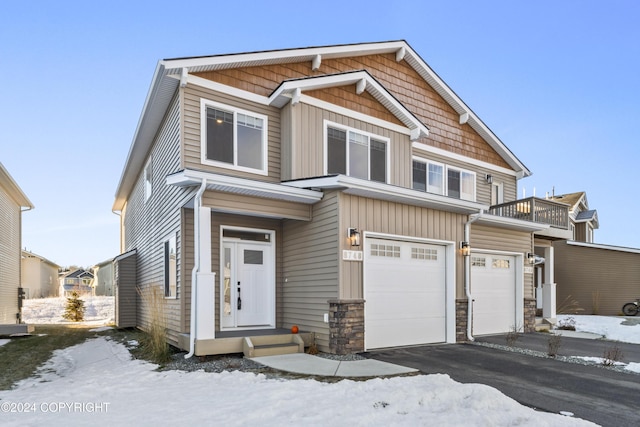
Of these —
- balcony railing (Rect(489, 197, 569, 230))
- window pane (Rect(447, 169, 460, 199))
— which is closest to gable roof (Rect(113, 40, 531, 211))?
window pane (Rect(447, 169, 460, 199))

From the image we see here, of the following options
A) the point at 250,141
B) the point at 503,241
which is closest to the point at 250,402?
the point at 250,141

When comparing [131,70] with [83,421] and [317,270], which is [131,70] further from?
[83,421]

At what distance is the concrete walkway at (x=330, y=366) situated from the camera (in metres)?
6.35

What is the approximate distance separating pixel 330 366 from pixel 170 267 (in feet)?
15.9

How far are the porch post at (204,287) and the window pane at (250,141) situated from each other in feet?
6.81

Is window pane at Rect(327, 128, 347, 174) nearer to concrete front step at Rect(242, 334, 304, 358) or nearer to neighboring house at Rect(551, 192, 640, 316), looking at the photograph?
concrete front step at Rect(242, 334, 304, 358)

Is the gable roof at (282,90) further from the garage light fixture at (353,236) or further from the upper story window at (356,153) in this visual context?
the garage light fixture at (353,236)

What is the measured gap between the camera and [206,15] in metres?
17.6

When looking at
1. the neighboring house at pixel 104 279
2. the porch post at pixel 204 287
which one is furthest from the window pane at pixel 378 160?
the neighboring house at pixel 104 279

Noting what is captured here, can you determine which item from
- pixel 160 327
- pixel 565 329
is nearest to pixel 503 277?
pixel 565 329

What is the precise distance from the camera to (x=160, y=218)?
11141 millimetres

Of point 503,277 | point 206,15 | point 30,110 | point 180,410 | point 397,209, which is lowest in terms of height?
point 180,410

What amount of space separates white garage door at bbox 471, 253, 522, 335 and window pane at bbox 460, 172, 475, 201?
2.65m

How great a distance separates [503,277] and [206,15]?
15.0 meters
